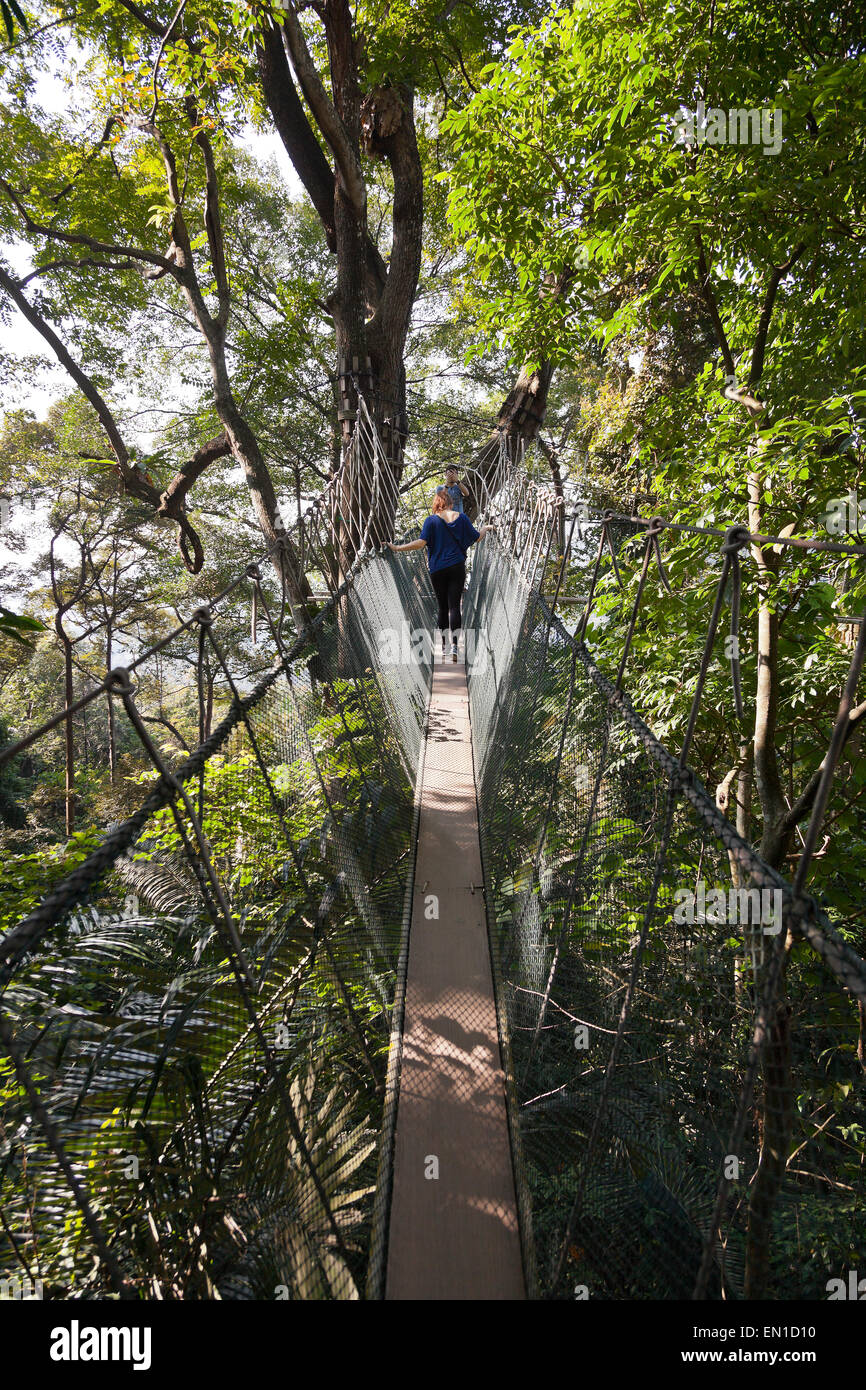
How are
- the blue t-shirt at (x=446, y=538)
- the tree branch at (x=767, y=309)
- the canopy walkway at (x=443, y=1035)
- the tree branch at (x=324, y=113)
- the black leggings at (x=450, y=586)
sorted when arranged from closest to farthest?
the canopy walkway at (x=443, y=1035) → the tree branch at (x=767, y=309) → the tree branch at (x=324, y=113) → the blue t-shirt at (x=446, y=538) → the black leggings at (x=450, y=586)

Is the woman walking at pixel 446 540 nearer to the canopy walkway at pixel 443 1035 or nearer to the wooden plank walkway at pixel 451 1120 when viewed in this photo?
the canopy walkway at pixel 443 1035

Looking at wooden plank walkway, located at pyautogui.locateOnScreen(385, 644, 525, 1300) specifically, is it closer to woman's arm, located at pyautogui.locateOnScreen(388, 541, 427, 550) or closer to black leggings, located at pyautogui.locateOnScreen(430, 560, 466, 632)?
woman's arm, located at pyautogui.locateOnScreen(388, 541, 427, 550)

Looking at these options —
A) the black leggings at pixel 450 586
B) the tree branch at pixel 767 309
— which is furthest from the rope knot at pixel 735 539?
the black leggings at pixel 450 586

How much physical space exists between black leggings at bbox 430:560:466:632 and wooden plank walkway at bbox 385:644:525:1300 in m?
2.25

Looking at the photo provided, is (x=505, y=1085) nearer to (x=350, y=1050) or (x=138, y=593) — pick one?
(x=350, y=1050)

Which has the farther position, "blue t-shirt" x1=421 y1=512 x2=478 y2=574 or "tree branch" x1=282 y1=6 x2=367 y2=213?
"blue t-shirt" x1=421 y1=512 x2=478 y2=574

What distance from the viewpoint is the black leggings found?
4129 millimetres

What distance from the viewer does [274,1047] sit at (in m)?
1.45

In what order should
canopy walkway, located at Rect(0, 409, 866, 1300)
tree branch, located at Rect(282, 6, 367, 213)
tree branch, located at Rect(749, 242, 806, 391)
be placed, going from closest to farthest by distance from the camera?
canopy walkway, located at Rect(0, 409, 866, 1300) < tree branch, located at Rect(749, 242, 806, 391) < tree branch, located at Rect(282, 6, 367, 213)

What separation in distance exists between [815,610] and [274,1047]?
2134 millimetres

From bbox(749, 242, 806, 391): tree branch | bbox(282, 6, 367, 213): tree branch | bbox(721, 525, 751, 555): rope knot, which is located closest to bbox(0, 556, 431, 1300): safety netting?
bbox(721, 525, 751, 555): rope knot

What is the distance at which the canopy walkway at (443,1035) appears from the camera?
110cm
